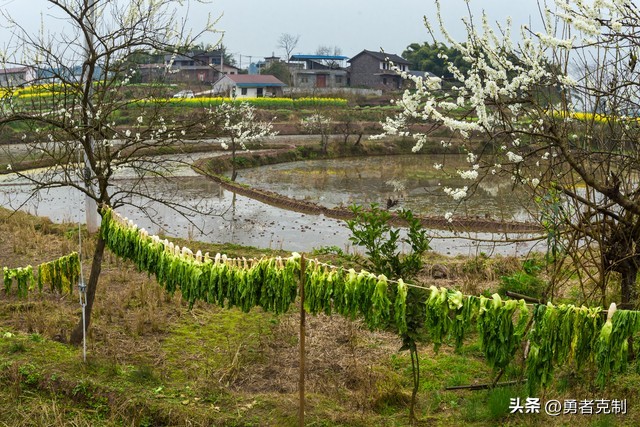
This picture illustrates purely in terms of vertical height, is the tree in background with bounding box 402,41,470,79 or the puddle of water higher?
the tree in background with bounding box 402,41,470,79

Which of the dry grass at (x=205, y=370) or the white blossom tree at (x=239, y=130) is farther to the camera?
the white blossom tree at (x=239, y=130)

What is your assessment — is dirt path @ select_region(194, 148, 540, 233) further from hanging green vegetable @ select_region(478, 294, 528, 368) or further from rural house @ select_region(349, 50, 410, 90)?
rural house @ select_region(349, 50, 410, 90)

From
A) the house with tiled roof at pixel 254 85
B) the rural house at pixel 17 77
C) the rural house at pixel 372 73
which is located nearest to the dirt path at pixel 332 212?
the rural house at pixel 17 77

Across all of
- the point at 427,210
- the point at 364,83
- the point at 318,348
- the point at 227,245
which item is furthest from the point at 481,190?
the point at 364,83

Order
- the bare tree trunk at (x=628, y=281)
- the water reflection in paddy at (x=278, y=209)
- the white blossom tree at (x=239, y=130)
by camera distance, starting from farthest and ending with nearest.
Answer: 1. the white blossom tree at (x=239, y=130)
2. the water reflection in paddy at (x=278, y=209)
3. the bare tree trunk at (x=628, y=281)

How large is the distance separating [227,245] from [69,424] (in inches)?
355

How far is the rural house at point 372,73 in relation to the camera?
7025 centimetres

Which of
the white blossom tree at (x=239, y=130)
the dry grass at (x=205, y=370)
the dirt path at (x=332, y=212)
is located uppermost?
the white blossom tree at (x=239, y=130)

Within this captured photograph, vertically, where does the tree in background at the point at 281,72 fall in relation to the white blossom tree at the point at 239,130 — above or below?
above

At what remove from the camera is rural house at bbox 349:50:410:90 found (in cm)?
7025

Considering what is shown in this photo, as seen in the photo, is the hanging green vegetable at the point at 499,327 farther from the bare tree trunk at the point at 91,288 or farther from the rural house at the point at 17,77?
the rural house at the point at 17,77

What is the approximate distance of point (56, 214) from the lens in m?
21.4

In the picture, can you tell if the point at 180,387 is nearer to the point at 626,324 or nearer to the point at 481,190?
the point at 626,324

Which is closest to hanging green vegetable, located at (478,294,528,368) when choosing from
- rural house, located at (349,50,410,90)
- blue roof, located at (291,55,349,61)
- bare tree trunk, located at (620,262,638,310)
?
bare tree trunk, located at (620,262,638,310)
